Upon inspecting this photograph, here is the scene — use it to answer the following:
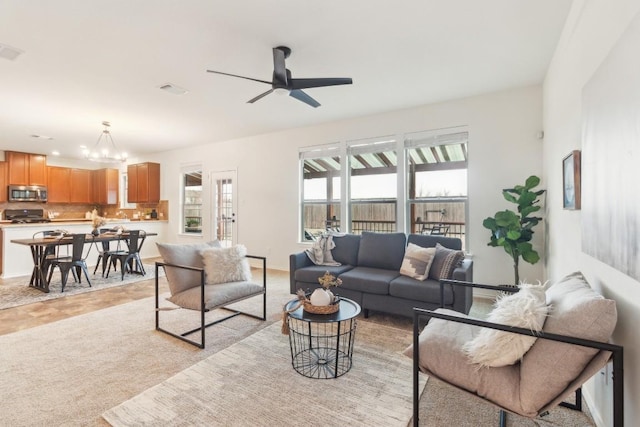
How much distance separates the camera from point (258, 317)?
11.1 feet

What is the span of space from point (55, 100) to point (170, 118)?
1.50 m

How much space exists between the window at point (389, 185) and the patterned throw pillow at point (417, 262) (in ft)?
4.87

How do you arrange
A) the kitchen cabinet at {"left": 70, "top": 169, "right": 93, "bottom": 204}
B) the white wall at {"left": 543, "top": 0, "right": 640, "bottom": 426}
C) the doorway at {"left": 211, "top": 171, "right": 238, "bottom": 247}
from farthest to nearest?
1. the kitchen cabinet at {"left": 70, "top": 169, "right": 93, "bottom": 204}
2. the doorway at {"left": 211, "top": 171, "right": 238, "bottom": 247}
3. the white wall at {"left": 543, "top": 0, "right": 640, "bottom": 426}

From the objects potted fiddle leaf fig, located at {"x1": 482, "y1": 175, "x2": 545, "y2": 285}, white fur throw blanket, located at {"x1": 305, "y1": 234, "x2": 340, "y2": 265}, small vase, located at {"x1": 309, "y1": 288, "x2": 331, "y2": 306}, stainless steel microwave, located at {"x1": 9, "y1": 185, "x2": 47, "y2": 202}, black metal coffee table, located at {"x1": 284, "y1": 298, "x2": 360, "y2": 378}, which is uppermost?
stainless steel microwave, located at {"x1": 9, "y1": 185, "x2": 47, "y2": 202}

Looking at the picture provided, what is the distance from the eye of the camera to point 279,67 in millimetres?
2986

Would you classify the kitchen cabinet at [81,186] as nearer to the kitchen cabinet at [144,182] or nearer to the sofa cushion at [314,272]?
the kitchen cabinet at [144,182]

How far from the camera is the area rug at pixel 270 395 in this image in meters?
1.79

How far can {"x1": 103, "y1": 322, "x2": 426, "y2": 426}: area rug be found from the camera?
1.79 meters

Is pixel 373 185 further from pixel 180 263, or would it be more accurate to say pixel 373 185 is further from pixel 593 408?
pixel 593 408

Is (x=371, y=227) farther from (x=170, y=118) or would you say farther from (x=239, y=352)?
(x=170, y=118)

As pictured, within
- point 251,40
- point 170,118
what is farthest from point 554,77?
point 170,118

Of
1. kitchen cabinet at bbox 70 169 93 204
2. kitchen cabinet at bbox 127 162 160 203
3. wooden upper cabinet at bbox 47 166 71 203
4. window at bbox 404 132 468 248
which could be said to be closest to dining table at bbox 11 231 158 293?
kitchen cabinet at bbox 127 162 160 203

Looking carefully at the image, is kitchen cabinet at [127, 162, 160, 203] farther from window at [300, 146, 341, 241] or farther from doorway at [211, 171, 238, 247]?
window at [300, 146, 341, 241]

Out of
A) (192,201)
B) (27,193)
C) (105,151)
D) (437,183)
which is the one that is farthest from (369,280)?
(27,193)
